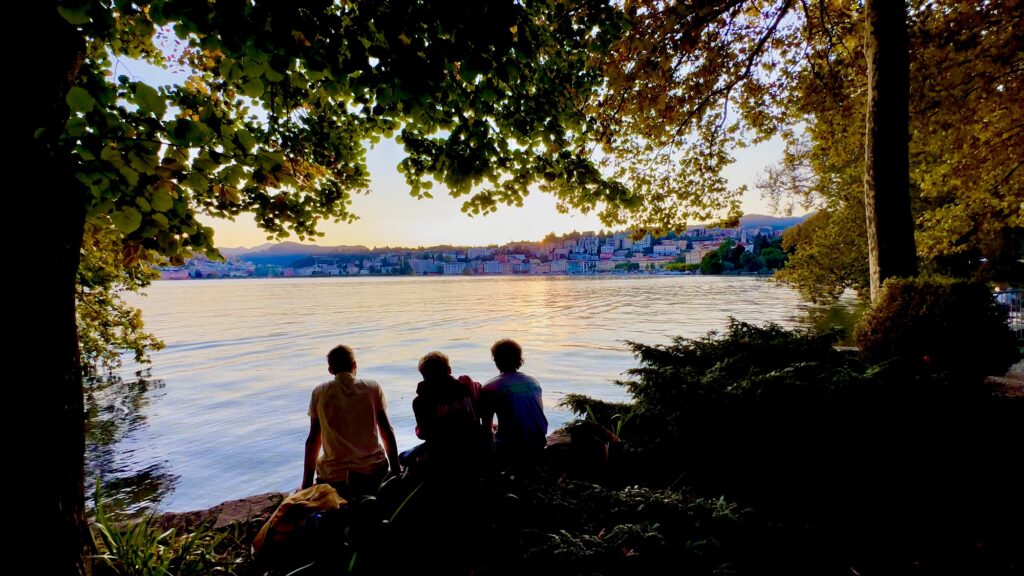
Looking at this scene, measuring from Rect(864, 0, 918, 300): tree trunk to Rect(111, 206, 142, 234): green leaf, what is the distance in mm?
9380

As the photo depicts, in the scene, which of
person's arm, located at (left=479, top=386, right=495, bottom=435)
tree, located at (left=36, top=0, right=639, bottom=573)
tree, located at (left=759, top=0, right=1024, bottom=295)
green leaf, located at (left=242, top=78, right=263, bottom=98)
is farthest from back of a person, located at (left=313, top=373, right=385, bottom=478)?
tree, located at (left=759, top=0, right=1024, bottom=295)

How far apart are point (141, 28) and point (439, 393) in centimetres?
347

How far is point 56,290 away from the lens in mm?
2318

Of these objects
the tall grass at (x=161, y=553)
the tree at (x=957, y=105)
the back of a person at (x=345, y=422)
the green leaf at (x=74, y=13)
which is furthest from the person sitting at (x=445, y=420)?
the tree at (x=957, y=105)

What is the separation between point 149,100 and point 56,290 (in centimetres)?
117

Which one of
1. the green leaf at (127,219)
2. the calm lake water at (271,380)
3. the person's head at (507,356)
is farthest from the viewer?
the calm lake water at (271,380)

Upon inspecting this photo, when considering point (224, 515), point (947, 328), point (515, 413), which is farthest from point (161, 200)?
point (947, 328)

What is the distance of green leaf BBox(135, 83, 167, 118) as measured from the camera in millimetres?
2086

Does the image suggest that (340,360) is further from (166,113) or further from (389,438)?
(166,113)

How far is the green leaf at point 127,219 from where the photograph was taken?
2214 mm

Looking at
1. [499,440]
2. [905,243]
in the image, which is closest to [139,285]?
[499,440]

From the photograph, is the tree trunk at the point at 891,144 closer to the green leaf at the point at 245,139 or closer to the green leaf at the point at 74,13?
the green leaf at the point at 245,139

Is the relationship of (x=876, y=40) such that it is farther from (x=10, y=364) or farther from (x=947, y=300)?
(x=10, y=364)

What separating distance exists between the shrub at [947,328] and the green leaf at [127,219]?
27.4 feet
